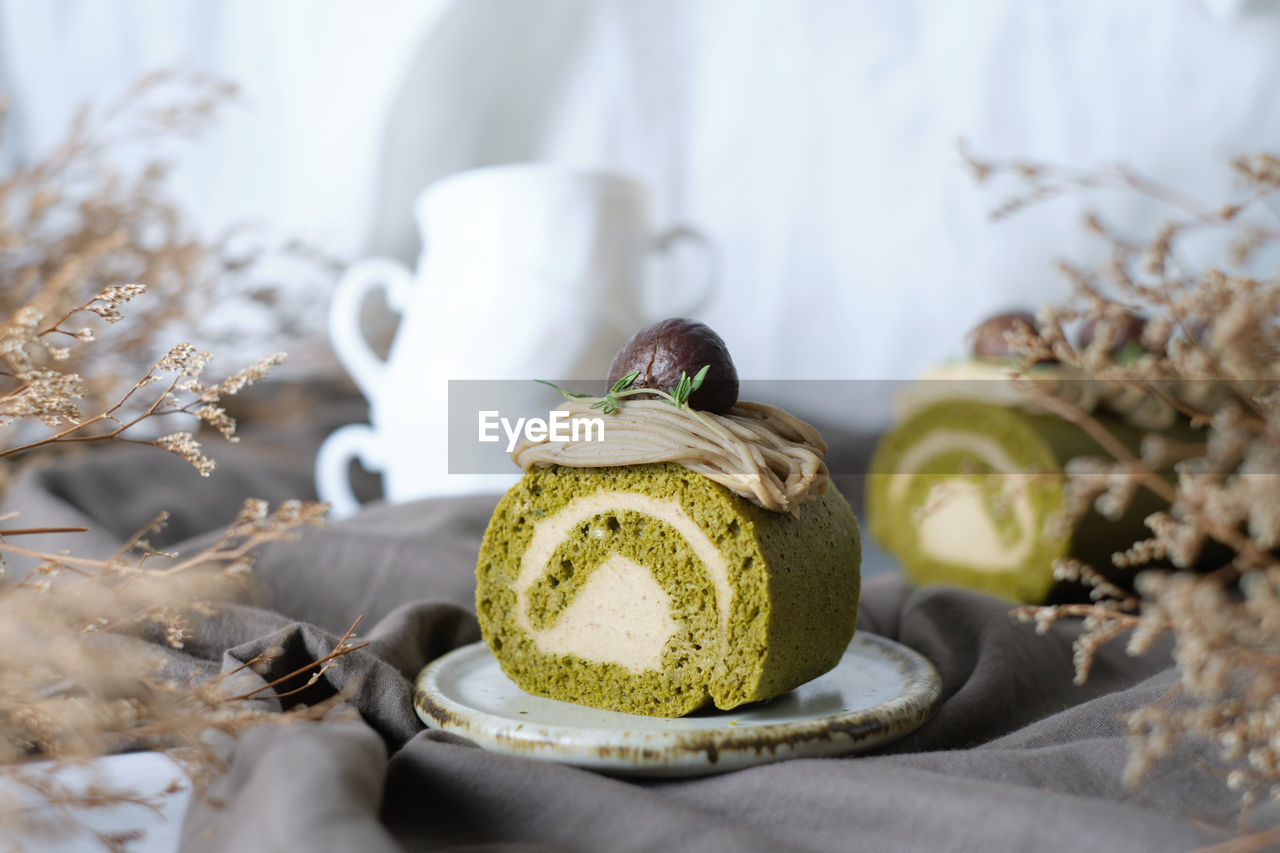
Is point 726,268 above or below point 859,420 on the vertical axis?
above

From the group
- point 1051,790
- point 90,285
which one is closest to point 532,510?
point 1051,790

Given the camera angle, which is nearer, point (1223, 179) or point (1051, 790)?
point (1051, 790)

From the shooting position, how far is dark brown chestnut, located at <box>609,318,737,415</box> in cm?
99

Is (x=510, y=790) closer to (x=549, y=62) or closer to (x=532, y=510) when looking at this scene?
(x=532, y=510)

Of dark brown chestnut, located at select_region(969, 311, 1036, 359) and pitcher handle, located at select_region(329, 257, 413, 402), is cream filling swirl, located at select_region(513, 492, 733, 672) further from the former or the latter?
dark brown chestnut, located at select_region(969, 311, 1036, 359)

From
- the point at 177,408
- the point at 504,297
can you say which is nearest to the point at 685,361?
the point at 177,408

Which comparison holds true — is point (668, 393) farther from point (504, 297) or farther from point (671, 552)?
point (504, 297)

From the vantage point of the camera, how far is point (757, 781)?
80 cm

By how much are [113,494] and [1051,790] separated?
5.10ft

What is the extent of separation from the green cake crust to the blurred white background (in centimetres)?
167

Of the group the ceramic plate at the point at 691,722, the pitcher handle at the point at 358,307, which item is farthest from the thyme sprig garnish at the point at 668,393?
the pitcher handle at the point at 358,307

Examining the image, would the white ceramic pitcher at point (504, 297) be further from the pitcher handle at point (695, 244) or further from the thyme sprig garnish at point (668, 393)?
the thyme sprig garnish at point (668, 393)

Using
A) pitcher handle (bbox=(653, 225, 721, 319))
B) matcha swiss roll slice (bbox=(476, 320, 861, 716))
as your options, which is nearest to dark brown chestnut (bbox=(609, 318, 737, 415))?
matcha swiss roll slice (bbox=(476, 320, 861, 716))

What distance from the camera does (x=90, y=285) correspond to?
6.54ft
